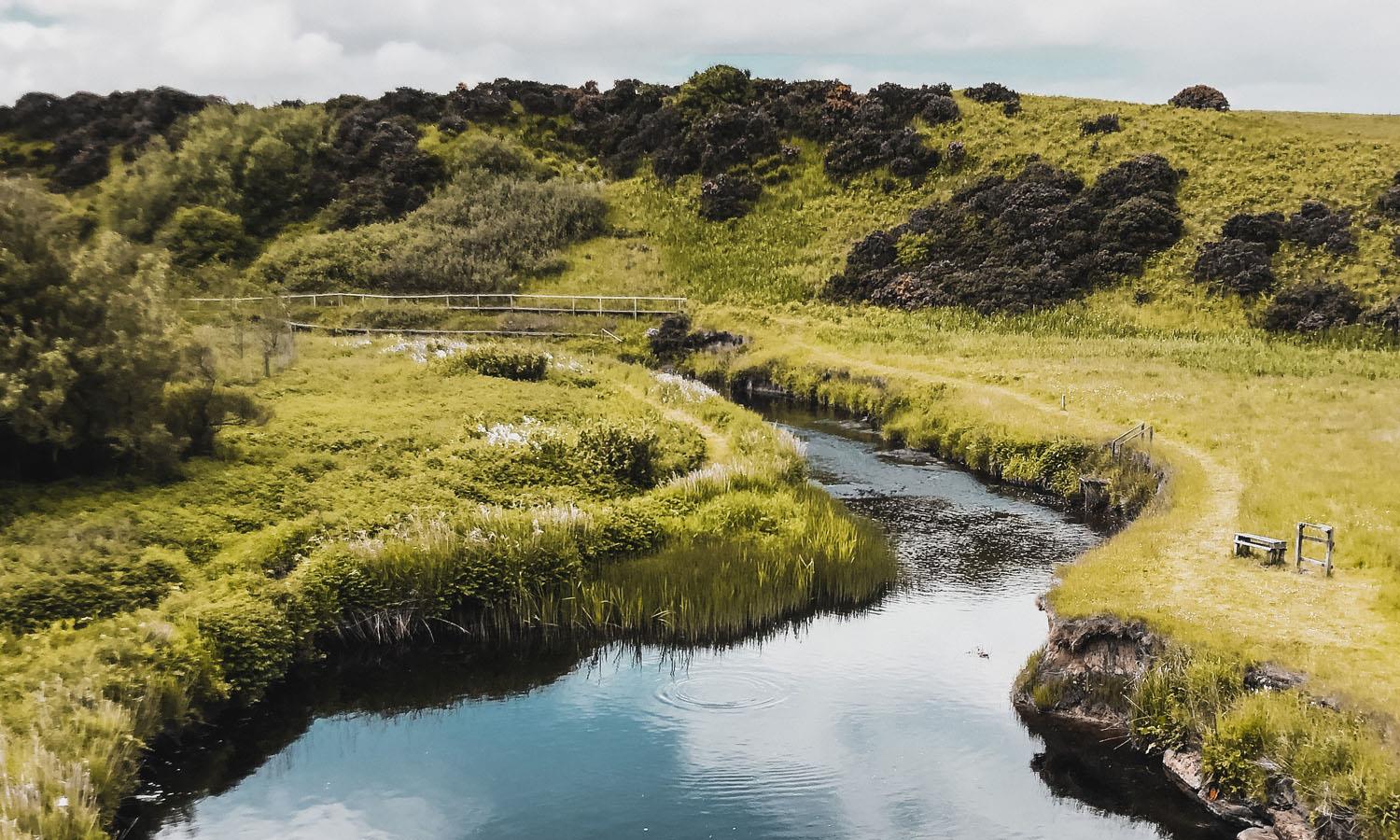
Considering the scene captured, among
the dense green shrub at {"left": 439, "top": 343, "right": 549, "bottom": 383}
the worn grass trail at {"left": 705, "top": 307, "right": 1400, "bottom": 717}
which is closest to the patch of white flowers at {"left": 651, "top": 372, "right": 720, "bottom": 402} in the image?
the dense green shrub at {"left": 439, "top": 343, "right": 549, "bottom": 383}

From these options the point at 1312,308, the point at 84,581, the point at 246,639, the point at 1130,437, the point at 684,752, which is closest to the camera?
the point at 684,752

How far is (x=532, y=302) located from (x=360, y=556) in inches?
1777

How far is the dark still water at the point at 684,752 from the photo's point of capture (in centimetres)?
1267

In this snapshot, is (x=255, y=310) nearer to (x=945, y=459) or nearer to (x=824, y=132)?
(x=945, y=459)

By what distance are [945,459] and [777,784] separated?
810 inches

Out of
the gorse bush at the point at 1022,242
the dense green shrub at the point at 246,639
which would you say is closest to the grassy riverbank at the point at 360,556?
the dense green shrub at the point at 246,639

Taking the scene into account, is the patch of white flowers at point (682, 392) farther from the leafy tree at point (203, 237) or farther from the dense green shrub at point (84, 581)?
the leafy tree at point (203, 237)

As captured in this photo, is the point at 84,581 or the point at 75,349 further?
the point at 75,349

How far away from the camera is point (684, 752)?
14.2 m

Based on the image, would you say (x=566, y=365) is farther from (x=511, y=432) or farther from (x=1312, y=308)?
(x=1312, y=308)

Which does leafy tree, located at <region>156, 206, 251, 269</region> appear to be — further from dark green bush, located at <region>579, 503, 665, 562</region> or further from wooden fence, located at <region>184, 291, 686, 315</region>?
dark green bush, located at <region>579, 503, 665, 562</region>

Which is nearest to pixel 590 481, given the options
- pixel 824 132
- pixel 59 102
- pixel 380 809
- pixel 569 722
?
pixel 569 722

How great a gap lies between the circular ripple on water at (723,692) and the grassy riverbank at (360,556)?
1.74 metres

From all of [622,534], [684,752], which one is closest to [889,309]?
[622,534]
